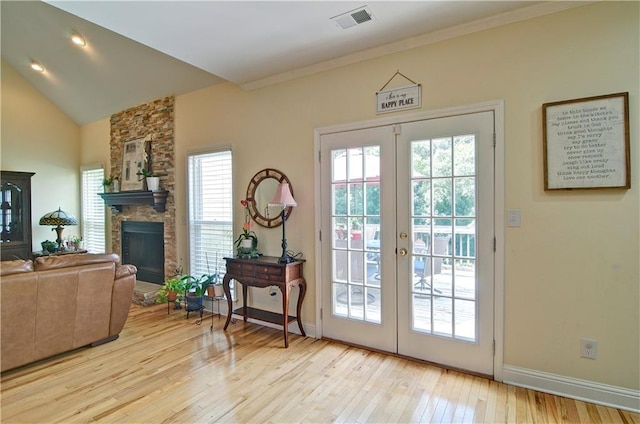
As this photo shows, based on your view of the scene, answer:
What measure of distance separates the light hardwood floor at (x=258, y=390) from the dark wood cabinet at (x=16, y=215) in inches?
143

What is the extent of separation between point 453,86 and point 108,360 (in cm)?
379

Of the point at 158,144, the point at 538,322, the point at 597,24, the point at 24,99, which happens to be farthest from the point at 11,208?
the point at 597,24

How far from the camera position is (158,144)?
Result: 4.93 metres

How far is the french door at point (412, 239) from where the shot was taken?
2.66 metres

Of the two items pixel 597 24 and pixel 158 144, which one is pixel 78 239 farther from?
pixel 597 24

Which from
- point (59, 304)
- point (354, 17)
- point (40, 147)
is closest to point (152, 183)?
point (59, 304)

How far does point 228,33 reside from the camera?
9.11ft

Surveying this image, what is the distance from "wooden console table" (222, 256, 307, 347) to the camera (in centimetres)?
325

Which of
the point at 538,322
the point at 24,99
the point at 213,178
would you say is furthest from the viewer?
the point at 24,99

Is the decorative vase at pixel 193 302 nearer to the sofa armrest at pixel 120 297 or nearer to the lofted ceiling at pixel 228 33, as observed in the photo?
the sofa armrest at pixel 120 297

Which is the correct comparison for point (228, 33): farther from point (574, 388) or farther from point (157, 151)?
point (574, 388)

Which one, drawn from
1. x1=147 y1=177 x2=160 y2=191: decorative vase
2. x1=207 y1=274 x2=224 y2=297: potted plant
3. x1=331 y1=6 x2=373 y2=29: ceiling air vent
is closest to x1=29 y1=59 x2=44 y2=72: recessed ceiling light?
x1=147 y1=177 x2=160 y2=191: decorative vase

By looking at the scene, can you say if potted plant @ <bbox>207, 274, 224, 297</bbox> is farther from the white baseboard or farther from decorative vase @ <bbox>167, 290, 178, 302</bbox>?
the white baseboard

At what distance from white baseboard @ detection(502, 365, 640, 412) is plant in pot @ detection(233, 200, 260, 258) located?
8.39ft
